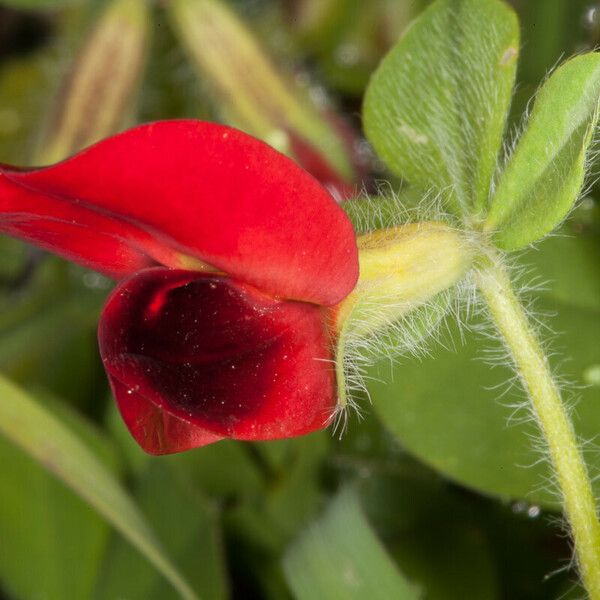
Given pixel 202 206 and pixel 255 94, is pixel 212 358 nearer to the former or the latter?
pixel 202 206

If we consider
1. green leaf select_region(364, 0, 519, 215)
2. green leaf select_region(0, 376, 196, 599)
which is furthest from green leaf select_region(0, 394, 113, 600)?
green leaf select_region(364, 0, 519, 215)

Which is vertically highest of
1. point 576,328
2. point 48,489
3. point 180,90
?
point 180,90

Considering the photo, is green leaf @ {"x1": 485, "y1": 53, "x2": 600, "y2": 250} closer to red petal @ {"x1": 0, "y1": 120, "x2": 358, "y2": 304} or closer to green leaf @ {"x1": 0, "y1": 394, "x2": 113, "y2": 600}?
red petal @ {"x1": 0, "y1": 120, "x2": 358, "y2": 304}

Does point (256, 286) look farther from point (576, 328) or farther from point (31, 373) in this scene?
point (31, 373)

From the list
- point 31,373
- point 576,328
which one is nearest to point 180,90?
point 31,373

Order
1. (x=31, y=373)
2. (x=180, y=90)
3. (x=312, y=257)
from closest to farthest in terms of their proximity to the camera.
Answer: (x=312, y=257), (x=31, y=373), (x=180, y=90)

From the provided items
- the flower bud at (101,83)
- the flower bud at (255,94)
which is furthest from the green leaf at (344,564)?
the flower bud at (101,83)
